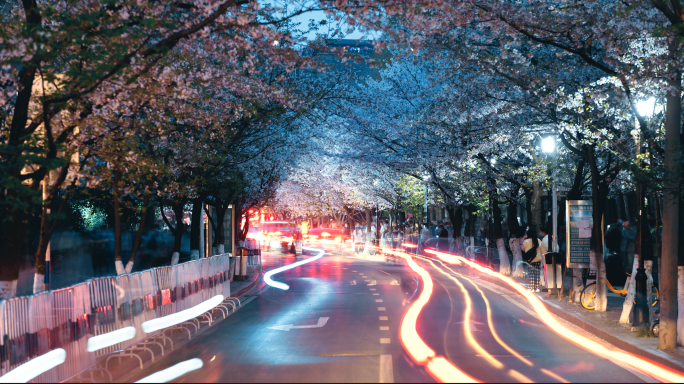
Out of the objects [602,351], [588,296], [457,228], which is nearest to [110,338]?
[602,351]

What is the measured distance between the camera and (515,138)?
2220 cm

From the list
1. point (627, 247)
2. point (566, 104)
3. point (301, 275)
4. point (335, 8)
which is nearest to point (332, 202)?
point (301, 275)

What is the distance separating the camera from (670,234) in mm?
10688

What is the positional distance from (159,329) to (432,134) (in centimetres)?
1806

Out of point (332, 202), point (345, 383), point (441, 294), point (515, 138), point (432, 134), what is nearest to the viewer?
point (345, 383)

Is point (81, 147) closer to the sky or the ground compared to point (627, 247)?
closer to the sky

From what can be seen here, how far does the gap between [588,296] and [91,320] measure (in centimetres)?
1158

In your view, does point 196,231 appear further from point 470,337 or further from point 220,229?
point 470,337

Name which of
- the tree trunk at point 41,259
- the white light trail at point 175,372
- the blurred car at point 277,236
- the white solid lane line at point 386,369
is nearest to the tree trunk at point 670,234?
the white solid lane line at point 386,369

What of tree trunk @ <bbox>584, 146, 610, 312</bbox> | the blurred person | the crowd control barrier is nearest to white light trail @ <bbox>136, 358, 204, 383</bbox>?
the crowd control barrier

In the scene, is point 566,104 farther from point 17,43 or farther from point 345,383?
point 17,43

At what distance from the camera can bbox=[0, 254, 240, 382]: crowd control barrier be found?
748cm

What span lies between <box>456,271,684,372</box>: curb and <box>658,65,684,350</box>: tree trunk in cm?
43

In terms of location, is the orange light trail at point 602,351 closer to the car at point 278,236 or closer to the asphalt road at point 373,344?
the asphalt road at point 373,344
